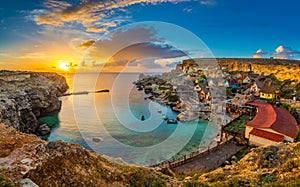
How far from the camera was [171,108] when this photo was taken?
41.6 m

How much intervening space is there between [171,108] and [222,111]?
11.1 m

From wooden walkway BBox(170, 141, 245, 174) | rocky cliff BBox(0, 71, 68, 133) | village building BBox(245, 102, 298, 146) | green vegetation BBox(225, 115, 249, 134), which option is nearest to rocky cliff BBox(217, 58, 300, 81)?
green vegetation BBox(225, 115, 249, 134)

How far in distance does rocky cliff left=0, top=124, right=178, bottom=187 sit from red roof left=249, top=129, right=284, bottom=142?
14.8m

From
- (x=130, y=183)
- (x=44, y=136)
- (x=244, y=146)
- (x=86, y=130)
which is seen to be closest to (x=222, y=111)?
(x=244, y=146)

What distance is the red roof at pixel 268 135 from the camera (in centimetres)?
1677

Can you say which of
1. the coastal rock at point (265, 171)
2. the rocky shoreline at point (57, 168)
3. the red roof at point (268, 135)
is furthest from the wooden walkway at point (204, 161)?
the rocky shoreline at point (57, 168)

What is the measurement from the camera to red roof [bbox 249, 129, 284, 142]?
16766 millimetres

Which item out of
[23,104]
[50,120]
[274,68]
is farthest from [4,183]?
[274,68]

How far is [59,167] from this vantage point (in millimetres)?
4738

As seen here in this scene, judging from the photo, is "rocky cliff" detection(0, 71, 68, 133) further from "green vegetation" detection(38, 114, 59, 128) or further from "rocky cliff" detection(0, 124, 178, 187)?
"rocky cliff" detection(0, 124, 178, 187)

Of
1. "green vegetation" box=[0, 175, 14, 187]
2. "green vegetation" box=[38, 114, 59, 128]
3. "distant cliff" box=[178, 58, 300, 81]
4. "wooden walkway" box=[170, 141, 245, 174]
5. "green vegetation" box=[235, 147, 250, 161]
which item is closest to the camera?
"green vegetation" box=[0, 175, 14, 187]

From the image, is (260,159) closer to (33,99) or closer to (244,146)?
(244,146)

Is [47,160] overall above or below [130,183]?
above

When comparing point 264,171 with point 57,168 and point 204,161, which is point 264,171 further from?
point 204,161
